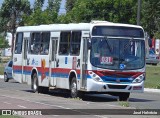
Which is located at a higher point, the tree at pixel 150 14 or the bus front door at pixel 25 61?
the tree at pixel 150 14

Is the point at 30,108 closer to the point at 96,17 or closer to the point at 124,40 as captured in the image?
the point at 124,40

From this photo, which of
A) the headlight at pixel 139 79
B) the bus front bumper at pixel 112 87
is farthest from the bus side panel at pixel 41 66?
the headlight at pixel 139 79

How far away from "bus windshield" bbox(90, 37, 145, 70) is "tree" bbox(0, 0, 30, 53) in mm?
52780

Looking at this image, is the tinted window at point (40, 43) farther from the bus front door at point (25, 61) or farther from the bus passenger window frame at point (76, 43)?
the bus passenger window frame at point (76, 43)

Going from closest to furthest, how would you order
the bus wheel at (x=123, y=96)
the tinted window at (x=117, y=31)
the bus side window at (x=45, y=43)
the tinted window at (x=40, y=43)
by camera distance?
the tinted window at (x=117, y=31) < the bus wheel at (x=123, y=96) < the bus side window at (x=45, y=43) < the tinted window at (x=40, y=43)

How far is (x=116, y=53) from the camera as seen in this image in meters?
24.3

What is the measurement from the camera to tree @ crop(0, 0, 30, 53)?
76938 mm

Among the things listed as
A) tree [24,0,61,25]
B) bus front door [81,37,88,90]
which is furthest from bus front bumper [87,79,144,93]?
tree [24,0,61,25]

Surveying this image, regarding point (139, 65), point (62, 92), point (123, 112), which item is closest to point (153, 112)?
point (123, 112)

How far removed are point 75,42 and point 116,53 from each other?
2181 mm

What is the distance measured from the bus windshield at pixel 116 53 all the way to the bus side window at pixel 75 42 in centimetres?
117

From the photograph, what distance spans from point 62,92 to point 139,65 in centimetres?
703

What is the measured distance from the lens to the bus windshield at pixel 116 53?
24.2 meters

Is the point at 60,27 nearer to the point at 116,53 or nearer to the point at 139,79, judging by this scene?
the point at 116,53
